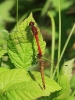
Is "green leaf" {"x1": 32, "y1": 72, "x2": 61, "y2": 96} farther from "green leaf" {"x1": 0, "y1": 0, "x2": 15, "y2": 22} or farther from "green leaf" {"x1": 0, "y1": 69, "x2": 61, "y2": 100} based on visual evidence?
"green leaf" {"x1": 0, "y1": 0, "x2": 15, "y2": 22}

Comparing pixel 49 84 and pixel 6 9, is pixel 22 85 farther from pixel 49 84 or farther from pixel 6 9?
pixel 6 9

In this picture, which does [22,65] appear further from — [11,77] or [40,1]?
[40,1]

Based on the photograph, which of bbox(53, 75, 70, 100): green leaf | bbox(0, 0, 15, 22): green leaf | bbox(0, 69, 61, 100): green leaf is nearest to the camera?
bbox(0, 69, 61, 100): green leaf

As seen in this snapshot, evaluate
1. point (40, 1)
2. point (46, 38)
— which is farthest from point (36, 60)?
point (40, 1)

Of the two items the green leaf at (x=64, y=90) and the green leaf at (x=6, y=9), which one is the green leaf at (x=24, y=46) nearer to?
the green leaf at (x=64, y=90)

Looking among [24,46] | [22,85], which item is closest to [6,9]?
[24,46]

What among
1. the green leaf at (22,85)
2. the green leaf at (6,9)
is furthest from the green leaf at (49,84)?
the green leaf at (6,9)

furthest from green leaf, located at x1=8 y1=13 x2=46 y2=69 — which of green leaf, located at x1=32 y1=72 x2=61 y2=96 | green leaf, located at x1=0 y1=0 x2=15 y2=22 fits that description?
green leaf, located at x1=0 y1=0 x2=15 y2=22
